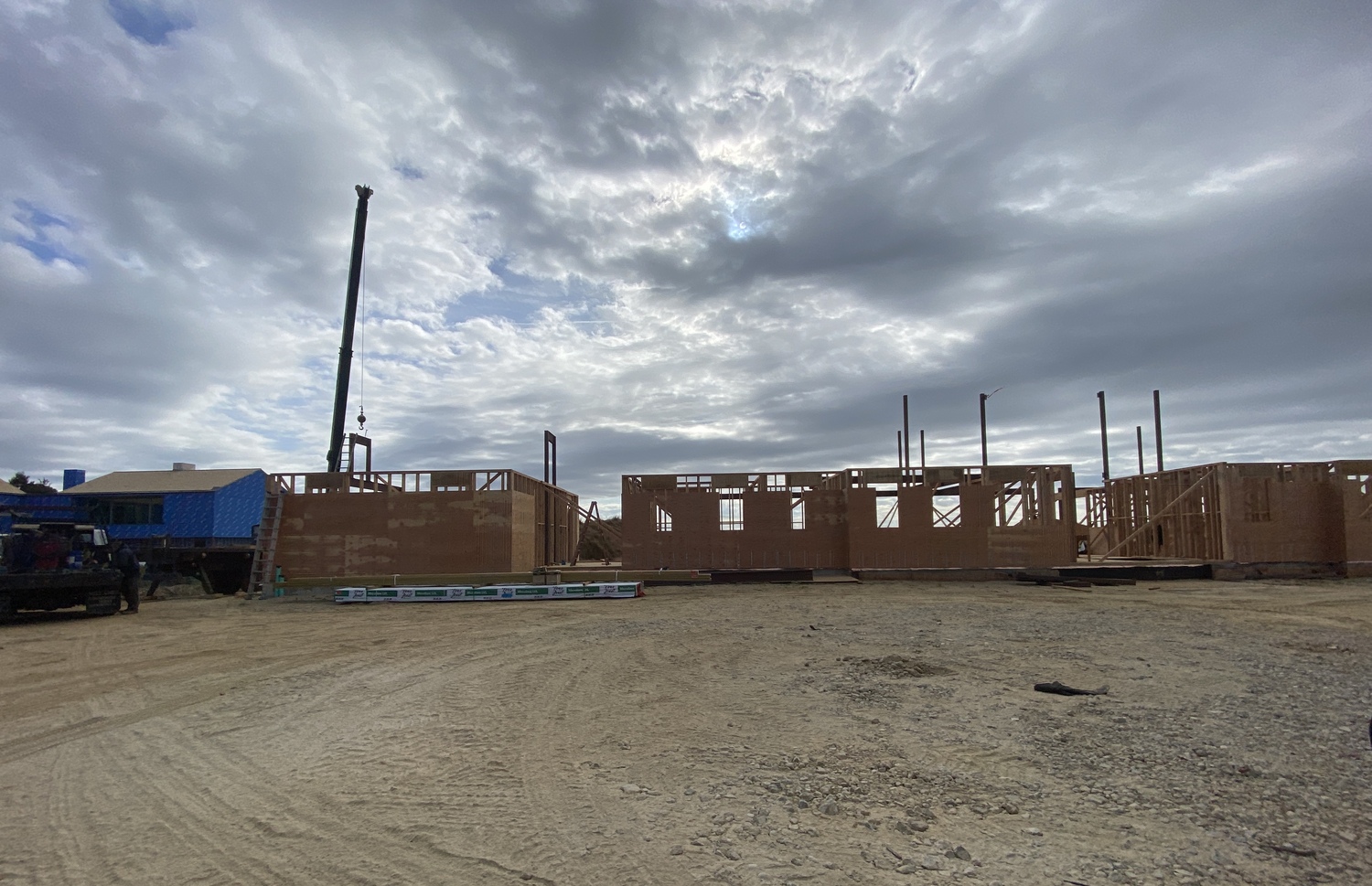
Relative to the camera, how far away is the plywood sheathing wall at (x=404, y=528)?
2209cm

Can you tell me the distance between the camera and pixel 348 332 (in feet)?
109

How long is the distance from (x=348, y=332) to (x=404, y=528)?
14.9 meters

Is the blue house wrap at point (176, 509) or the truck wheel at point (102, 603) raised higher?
the blue house wrap at point (176, 509)

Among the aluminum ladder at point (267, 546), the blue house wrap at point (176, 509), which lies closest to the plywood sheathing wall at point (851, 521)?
the aluminum ladder at point (267, 546)

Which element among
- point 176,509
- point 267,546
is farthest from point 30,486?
point 267,546

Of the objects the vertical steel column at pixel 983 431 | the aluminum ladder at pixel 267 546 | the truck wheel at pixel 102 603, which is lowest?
the truck wheel at pixel 102 603

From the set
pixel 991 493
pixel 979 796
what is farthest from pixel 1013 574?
pixel 979 796

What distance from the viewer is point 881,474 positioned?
2383 centimetres

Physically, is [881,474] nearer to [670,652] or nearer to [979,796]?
[670,652]

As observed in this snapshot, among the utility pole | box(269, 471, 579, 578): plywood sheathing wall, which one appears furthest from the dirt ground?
the utility pole

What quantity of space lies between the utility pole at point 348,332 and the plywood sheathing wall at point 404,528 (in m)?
10.3

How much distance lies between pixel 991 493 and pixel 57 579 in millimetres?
24037

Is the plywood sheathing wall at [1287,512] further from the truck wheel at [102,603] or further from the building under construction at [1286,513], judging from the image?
the truck wheel at [102,603]

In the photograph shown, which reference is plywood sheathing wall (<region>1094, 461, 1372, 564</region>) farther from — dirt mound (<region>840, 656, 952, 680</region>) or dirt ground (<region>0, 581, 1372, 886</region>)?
dirt mound (<region>840, 656, 952, 680</region>)
